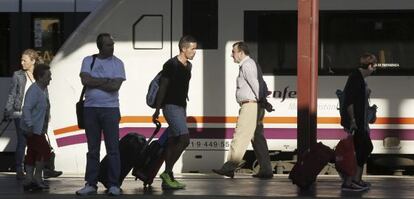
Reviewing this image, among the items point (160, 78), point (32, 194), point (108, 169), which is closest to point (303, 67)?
point (160, 78)

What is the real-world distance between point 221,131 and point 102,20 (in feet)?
7.89

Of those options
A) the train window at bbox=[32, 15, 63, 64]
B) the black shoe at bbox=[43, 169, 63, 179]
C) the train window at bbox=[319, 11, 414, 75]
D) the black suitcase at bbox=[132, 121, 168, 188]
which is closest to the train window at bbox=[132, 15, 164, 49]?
the black shoe at bbox=[43, 169, 63, 179]

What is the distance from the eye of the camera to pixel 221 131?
1245cm

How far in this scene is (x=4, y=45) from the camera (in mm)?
15328

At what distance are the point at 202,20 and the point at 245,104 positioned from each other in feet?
5.89

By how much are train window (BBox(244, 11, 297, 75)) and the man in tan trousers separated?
1061 mm

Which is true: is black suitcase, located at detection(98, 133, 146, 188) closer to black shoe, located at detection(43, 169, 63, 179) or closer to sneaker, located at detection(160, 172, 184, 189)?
sneaker, located at detection(160, 172, 184, 189)

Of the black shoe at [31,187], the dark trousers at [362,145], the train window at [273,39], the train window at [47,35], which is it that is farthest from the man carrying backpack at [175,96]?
the train window at [47,35]

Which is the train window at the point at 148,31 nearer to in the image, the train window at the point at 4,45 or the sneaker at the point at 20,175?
the sneaker at the point at 20,175

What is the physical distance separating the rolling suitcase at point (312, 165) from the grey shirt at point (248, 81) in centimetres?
171

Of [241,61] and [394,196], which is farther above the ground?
[241,61]

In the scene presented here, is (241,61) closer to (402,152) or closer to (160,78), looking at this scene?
(160,78)

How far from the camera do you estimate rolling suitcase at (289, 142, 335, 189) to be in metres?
9.78

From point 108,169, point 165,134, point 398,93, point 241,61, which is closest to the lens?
point 108,169
